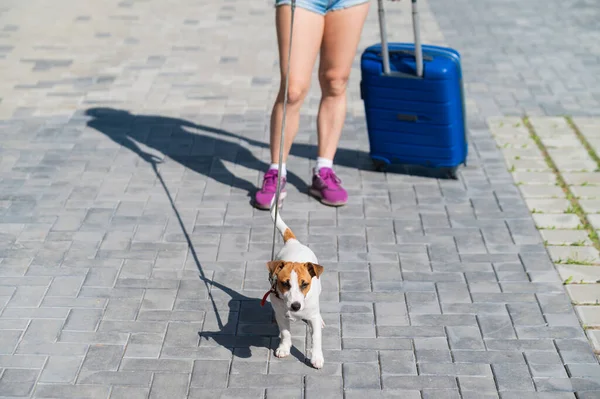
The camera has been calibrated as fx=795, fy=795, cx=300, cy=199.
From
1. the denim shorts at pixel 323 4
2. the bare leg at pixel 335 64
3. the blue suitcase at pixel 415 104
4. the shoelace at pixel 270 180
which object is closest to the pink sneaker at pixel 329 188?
the bare leg at pixel 335 64

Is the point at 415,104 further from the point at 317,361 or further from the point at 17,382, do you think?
the point at 17,382

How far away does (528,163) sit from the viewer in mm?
5930

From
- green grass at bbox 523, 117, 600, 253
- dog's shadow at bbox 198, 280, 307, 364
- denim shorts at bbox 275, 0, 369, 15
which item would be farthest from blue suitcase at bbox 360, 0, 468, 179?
dog's shadow at bbox 198, 280, 307, 364

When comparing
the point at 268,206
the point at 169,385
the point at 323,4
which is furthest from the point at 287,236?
the point at 323,4

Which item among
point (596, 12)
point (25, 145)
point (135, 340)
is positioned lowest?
point (596, 12)

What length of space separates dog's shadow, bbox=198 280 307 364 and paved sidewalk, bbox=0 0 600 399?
0.03ft

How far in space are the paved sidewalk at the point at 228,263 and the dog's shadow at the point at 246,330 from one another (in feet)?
0.03

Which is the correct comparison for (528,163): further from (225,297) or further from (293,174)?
(225,297)

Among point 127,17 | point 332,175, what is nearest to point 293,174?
point 332,175

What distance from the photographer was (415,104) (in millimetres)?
5410

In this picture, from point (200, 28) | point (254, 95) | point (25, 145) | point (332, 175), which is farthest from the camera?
point (200, 28)

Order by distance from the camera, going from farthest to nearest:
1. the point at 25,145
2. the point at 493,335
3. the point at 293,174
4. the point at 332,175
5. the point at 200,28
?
the point at 200,28 < the point at 25,145 < the point at 293,174 < the point at 332,175 < the point at 493,335

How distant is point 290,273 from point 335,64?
6.62ft

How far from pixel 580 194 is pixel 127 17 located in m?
6.16
